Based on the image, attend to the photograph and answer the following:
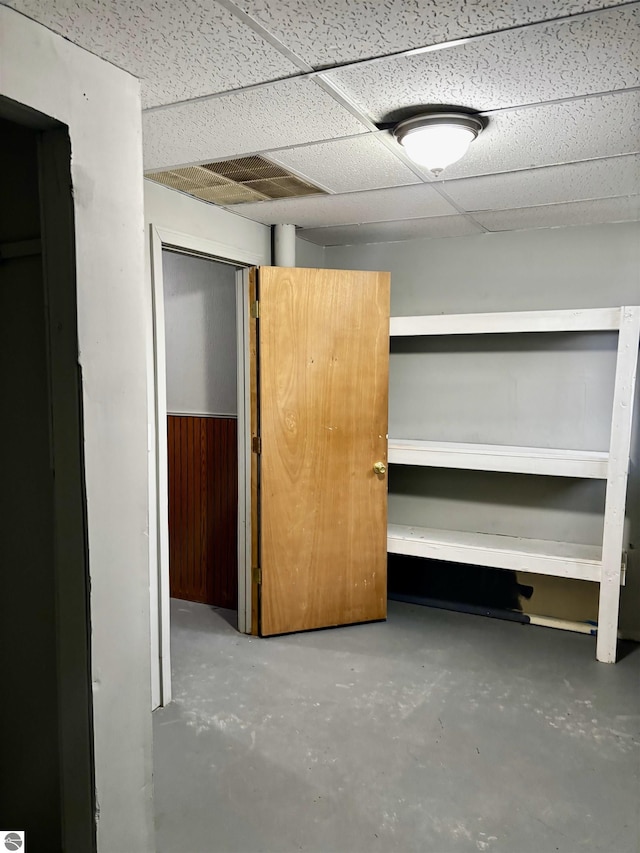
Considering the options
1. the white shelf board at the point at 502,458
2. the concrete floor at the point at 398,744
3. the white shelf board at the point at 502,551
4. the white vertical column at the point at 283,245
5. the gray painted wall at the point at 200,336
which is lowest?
the concrete floor at the point at 398,744

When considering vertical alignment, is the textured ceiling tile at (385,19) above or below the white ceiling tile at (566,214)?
above

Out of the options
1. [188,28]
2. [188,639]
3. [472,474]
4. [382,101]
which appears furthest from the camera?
[472,474]

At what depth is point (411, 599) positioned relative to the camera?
4.08 metres

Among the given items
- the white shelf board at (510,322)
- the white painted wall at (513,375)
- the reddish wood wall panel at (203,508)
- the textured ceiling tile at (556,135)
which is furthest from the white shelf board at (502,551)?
the textured ceiling tile at (556,135)

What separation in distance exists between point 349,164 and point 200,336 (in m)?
1.91

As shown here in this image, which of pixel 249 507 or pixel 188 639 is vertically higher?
pixel 249 507

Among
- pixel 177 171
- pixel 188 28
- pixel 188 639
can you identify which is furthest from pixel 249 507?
pixel 188 28

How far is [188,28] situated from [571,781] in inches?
106

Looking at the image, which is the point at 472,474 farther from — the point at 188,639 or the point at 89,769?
the point at 89,769

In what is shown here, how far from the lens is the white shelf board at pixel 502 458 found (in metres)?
3.25

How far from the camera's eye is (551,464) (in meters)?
3.29

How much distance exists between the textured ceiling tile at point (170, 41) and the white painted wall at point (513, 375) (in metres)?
2.33

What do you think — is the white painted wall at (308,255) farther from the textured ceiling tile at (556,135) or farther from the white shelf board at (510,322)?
the textured ceiling tile at (556,135)

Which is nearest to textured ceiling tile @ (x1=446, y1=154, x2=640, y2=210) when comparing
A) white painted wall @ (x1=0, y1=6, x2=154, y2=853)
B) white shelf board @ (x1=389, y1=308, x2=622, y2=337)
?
white shelf board @ (x1=389, y1=308, x2=622, y2=337)
